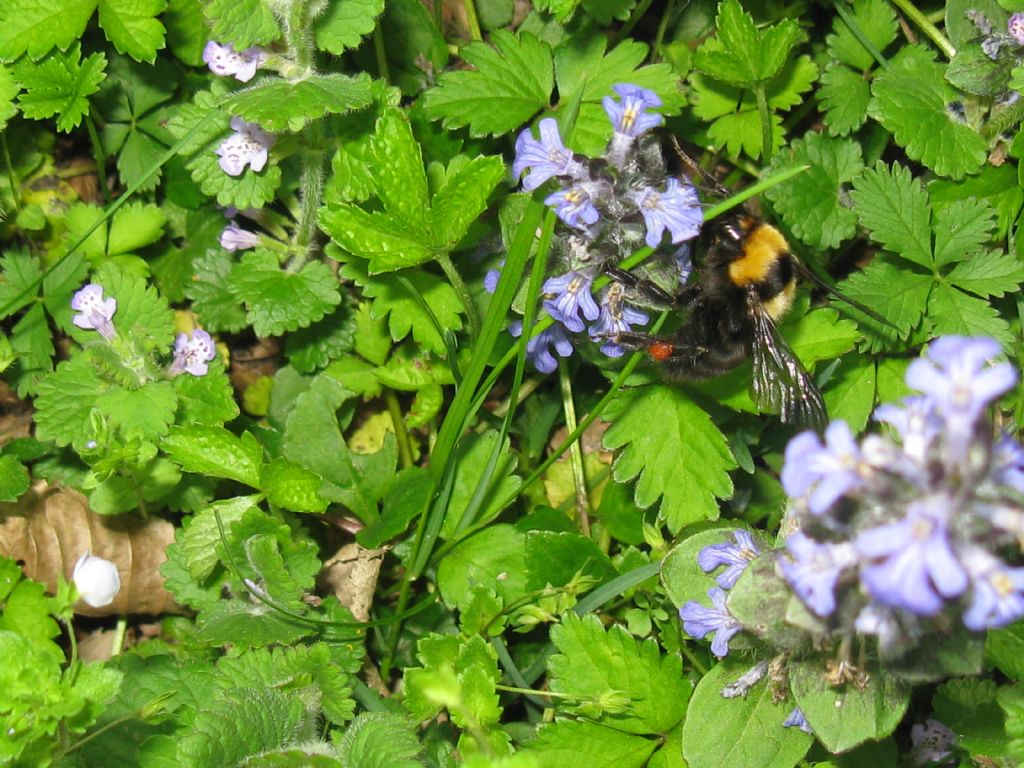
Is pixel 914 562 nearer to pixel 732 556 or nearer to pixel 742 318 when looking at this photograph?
pixel 732 556

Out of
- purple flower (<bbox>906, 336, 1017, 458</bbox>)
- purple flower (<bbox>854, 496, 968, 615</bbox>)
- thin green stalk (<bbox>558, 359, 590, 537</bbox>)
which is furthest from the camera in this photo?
thin green stalk (<bbox>558, 359, 590, 537</bbox>)

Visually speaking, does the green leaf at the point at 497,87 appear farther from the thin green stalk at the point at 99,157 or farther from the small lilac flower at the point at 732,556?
the small lilac flower at the point at 732,556

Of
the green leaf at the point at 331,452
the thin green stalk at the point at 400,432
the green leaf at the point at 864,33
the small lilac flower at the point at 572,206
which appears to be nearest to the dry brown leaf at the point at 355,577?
the green leaf at the point at 331,452

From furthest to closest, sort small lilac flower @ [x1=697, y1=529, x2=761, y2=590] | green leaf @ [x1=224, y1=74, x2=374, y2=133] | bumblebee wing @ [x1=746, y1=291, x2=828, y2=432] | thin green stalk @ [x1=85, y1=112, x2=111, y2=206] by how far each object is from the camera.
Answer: thin green stalk @ [x1=85, y1=112, x2=111, y2=206]
green leaf @ [x1=224, y1=74, x2=374, y2=133]
bumblebee wing @ [x1=746, y1=291, x2=828, y2=432]
small lilac flower @ [x1=697, y1=529, x2=761, y2=590]

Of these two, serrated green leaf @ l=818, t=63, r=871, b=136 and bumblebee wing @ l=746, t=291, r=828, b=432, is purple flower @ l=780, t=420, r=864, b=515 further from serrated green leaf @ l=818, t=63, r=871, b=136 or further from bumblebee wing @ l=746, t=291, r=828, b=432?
serrated green leaf @ l=818, t=63, r=871, b=136

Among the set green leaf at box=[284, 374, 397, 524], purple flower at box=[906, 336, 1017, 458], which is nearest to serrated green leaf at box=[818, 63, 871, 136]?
green leaf at box=[284, 374, 397, 524]
